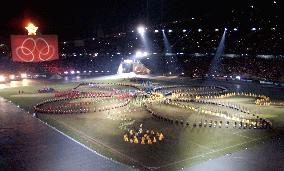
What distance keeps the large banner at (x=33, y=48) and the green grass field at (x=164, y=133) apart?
2825 cm

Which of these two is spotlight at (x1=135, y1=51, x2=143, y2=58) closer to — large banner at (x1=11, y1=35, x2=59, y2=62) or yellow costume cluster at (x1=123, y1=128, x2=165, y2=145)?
large banner at (x1=11, y1=35, x2=59, y2=62)

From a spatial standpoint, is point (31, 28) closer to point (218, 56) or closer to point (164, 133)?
point (218, 56)

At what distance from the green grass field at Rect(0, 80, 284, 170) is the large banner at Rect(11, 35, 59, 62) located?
92.7ft

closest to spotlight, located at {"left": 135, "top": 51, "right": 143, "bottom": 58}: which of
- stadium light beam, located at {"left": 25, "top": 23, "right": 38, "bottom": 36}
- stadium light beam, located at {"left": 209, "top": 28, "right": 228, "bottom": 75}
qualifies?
stadium light beam, located at {"left": 209, "top": 28, "right": 228, "bottom": 75}

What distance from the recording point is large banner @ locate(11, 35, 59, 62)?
55.3 metres

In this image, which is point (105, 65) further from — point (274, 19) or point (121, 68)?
point (274, 19)

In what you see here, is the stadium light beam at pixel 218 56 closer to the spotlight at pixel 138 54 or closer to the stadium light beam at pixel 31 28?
the spotlight at pixel 138 54

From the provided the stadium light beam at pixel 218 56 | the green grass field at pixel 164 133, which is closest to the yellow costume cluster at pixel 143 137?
the green grass field at pixel 164 133

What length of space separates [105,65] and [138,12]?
15.8 meters

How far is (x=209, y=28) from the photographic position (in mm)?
59938

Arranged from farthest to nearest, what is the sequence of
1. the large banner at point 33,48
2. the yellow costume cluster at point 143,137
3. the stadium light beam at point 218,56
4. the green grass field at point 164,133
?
the stadium light beam at point 218,56 < the large banner at point 33,48 < the yellow costume cluster at point 143,137 < the green grass field at point 164,133

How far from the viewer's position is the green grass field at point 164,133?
1641 centimetres

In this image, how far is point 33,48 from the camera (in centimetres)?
5619

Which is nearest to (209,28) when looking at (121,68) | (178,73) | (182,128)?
(178,73)
